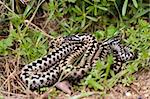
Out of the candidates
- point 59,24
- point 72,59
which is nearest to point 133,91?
point 72,59

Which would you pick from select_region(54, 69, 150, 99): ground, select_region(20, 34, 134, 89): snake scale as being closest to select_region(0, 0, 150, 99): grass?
select_region(20, 34, 134, 89): snake scale

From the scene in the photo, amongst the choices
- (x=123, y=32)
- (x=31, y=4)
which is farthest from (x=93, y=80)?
(x=31, y=4)

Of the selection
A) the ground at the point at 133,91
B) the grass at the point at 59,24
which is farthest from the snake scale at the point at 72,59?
the ground at the point at 133,91

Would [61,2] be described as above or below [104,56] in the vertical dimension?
above

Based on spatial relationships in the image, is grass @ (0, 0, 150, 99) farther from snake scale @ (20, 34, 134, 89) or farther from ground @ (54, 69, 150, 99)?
ground @ (54, 69, 150, 99)

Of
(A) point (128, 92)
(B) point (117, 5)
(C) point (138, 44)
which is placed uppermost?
(B) point (117, 5)

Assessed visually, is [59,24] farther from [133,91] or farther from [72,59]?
[133,91]

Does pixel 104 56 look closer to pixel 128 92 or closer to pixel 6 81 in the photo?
pixel 128 92
